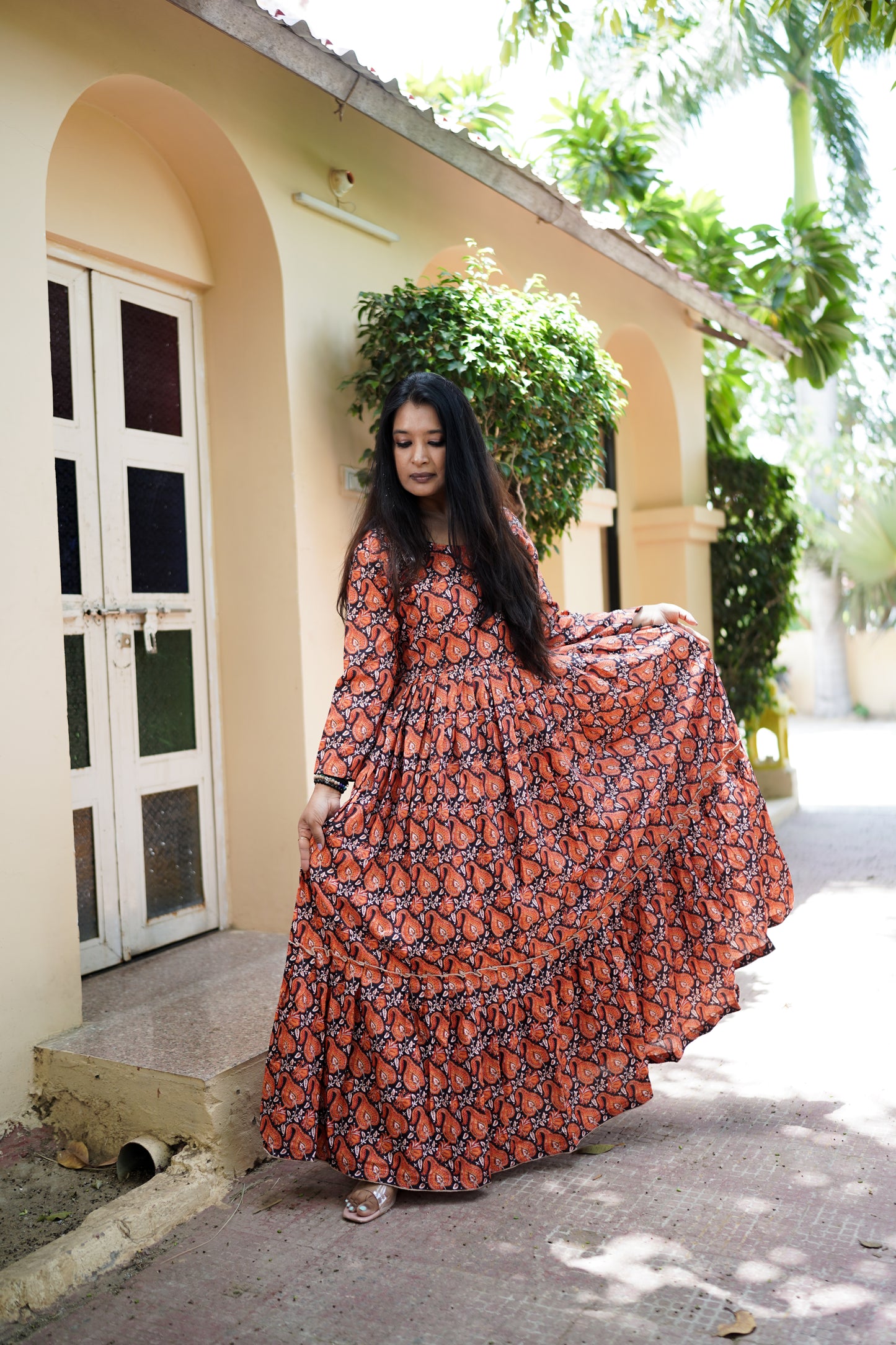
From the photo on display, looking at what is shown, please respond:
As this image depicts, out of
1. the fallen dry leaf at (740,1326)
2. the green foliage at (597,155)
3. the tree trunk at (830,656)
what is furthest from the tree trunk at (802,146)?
the fallen dry leaf at (740,1326)

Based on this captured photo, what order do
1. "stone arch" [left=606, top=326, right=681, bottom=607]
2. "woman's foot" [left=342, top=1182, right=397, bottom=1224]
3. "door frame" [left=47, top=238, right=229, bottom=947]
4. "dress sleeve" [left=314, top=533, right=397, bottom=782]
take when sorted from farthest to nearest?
"stone arch" [left=606, top=326, right=681, bottom=607] → "door frame" [left=47, top=238, right=229, bottom=947] → "dress sleeve" [left=314, top=533, right=397, bottom=782] → "woman's foot" [left=342, top=1182, right=397, bottom=1224]

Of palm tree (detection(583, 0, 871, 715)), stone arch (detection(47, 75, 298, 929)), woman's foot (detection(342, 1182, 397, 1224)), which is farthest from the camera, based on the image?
palm tree (detection(583, 0, 871, 715))

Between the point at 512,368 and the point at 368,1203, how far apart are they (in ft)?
9.15

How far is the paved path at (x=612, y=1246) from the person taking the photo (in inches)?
86.9

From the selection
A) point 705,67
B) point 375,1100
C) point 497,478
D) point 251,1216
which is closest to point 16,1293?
point 251,1216

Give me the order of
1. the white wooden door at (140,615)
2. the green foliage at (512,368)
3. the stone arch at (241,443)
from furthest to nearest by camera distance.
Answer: the green foliage at (512,368), the stone arch at (241,443), the white wooden door at (140,615)

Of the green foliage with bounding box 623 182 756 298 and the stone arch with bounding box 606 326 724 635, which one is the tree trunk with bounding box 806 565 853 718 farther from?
the stone arch with bounding box 606 326 724 635

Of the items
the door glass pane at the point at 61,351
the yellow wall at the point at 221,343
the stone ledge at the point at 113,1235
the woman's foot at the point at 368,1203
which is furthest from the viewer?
the door glass pane at the point at 61,351

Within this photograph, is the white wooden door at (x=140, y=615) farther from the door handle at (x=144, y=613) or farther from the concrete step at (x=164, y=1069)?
the concrete step at (x=164, y=1069)

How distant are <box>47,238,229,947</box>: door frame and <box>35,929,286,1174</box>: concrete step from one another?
0.79 m

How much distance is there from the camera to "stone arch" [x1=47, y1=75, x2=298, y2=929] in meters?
3.96

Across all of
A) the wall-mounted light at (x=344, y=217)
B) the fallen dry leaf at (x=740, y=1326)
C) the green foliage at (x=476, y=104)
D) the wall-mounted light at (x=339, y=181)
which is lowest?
the fallen dry leaf at (x=740, y=1326)

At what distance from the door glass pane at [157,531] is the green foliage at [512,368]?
0.76 meters

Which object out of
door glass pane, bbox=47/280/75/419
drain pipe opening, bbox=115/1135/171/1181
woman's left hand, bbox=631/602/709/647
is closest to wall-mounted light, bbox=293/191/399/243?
door glass pane, bbox=47/280/75/419
